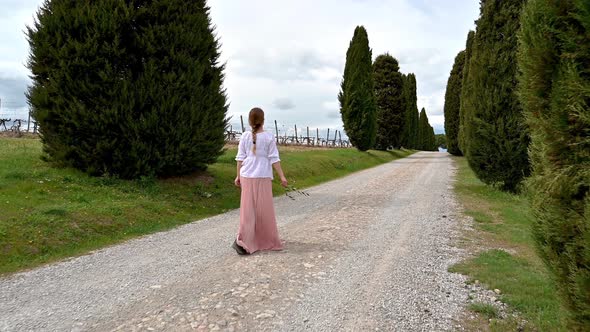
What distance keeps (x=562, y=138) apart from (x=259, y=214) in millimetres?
4602

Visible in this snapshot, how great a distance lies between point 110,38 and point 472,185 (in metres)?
14.4

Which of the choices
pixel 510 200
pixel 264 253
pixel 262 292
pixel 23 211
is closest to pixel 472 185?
pixel 510 200

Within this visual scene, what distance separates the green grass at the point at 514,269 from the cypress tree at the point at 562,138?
399 millimetres

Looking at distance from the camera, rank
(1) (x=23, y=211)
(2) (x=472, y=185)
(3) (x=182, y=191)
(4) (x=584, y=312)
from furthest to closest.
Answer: (2) (x=472, y=185)
(3) (x=182, y=191)
(1) (x=23, y=211)
(4) (x=584, y=312)

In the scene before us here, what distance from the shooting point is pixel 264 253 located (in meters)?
6.46

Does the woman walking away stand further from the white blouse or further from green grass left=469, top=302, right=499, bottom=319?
green grass left=469, top=302, right=499, bottom=319

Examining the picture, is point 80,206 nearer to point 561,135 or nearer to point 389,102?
point 561,135

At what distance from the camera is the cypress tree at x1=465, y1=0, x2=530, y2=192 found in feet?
44.9

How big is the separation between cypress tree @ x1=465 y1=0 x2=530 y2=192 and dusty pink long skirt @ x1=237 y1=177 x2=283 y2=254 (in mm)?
10596

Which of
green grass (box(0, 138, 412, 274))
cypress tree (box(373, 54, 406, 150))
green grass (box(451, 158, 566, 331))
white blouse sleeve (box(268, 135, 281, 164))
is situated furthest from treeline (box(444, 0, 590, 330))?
cypress tree (box(373, 54, 406, 150))

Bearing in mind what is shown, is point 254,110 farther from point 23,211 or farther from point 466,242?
point 23,211

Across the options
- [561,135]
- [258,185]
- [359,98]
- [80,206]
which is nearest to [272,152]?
[258,185]

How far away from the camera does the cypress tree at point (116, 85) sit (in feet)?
35.8

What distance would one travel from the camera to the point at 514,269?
573cm
